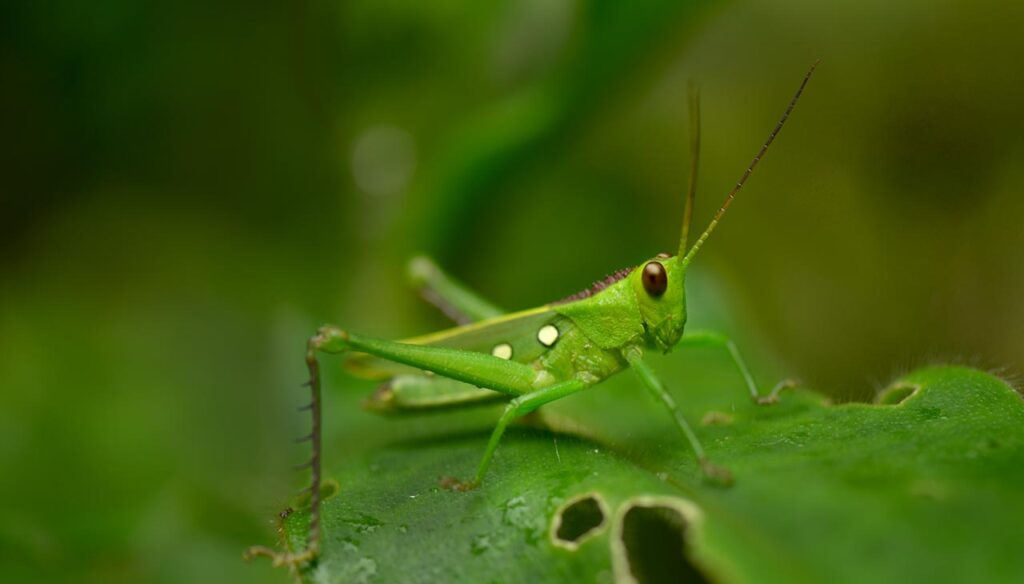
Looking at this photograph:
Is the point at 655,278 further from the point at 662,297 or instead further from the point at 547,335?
the point at 547,335

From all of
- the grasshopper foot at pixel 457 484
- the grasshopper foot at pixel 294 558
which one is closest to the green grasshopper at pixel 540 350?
the grasshopper foot at pixel 457 484

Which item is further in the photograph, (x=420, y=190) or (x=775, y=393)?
(x=420, y=190)

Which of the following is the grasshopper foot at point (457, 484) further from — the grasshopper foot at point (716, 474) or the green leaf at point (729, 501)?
the grasshopper foot at point (716, 474)

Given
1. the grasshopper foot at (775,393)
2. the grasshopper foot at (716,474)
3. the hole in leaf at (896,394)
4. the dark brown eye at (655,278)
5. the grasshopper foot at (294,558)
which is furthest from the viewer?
the grasshopper foot at (775,393)

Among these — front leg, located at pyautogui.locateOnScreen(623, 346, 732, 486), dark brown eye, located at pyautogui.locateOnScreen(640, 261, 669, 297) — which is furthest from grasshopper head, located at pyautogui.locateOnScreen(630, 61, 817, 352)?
front leg, located at pyautogui.locateOnScreen(623, 346, 732, 486)

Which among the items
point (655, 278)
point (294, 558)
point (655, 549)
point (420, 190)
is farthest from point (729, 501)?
point (420, 190)

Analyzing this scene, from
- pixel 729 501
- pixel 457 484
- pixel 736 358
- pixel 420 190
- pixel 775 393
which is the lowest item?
pixel 729 501

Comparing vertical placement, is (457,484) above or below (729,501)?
above


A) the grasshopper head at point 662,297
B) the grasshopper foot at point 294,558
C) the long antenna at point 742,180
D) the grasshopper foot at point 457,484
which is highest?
the long antenna at point 742,180
